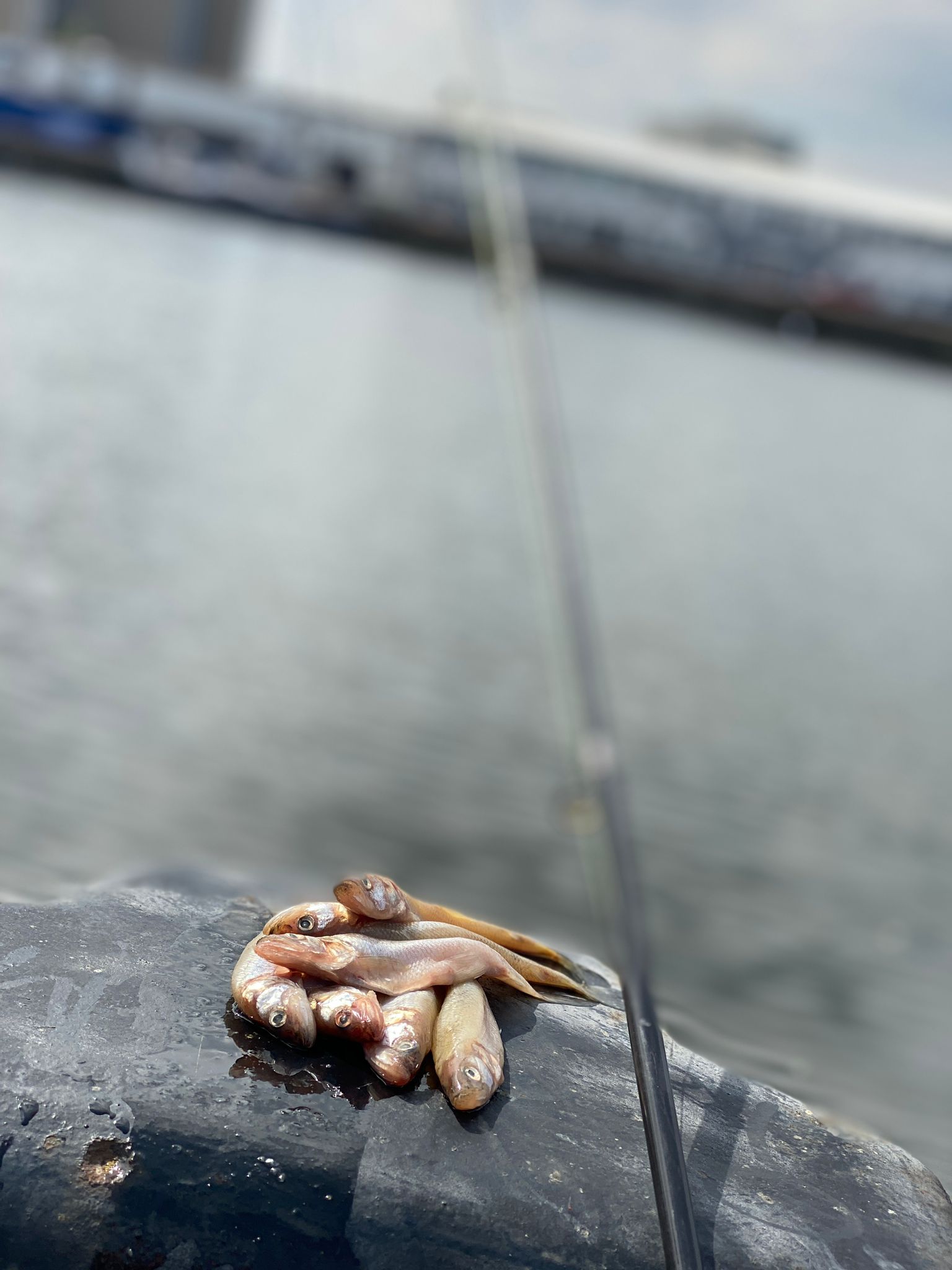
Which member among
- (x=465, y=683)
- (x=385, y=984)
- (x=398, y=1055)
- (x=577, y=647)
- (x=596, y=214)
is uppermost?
(x=596, y=214)

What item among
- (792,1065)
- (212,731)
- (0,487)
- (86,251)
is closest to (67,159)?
(86,251)

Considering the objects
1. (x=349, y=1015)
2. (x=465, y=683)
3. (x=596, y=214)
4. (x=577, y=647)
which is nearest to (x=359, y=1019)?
(x=349, y=1015)

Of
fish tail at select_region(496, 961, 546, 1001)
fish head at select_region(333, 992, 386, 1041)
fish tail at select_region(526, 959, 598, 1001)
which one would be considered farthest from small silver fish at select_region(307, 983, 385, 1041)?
fish tail at select_region(526, 959, 598, 1001)

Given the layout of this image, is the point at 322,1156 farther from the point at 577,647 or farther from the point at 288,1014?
the point at 577,647

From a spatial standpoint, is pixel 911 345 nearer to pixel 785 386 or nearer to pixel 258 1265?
pixel 785 386

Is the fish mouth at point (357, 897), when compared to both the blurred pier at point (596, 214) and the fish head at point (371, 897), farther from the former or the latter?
the blurred pier at point (596, 214)

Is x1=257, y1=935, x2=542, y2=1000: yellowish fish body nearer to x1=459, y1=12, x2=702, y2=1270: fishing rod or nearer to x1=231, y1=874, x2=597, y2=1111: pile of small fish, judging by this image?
x1=231, y1=874, x2=597, y2=1111: pile of small fish

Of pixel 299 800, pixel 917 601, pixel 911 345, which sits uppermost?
pixel 911 345
